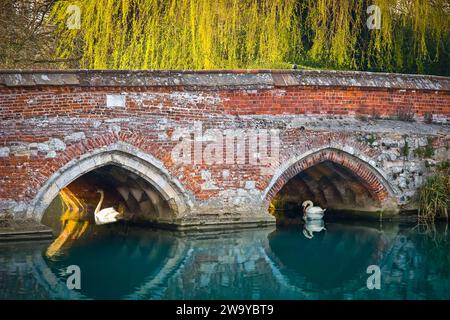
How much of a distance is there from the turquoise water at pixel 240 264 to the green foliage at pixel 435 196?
399 millimetres

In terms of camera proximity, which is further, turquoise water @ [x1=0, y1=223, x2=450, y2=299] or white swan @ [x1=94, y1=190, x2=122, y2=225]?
white swan @ [x1=94, y1=190, x2=122, y2=225]

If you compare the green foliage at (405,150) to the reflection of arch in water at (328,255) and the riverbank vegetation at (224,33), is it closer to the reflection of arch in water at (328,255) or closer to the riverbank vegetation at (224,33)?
the reflection of arch in water at (328,255)

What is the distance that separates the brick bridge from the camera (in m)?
13.8

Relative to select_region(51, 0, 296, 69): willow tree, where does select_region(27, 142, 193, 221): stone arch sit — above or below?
below

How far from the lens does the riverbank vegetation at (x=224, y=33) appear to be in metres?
17.8

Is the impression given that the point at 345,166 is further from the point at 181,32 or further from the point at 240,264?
the point at 181,32

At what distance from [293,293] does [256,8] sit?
318 inches

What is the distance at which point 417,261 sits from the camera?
13.3m

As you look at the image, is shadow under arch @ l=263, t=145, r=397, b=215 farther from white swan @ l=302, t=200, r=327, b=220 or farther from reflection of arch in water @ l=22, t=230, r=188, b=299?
reflection of arch in water @ l=22, t=230, r=188, b=299

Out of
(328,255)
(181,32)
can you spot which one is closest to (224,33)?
(181,32)

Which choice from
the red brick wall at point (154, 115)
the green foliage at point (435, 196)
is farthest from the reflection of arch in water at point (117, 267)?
the green foliage at point (435, 196)

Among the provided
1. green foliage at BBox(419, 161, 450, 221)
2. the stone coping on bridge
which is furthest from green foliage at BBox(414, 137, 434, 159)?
the stone coping on bridge

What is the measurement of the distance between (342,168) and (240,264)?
411cm

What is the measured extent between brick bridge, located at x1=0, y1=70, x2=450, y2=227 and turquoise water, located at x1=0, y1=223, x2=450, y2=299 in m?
0.65
